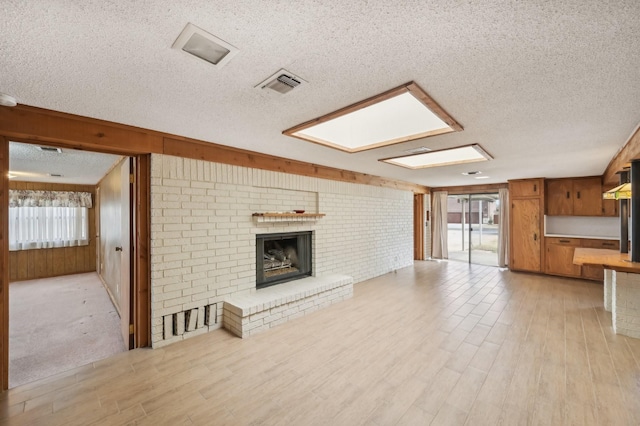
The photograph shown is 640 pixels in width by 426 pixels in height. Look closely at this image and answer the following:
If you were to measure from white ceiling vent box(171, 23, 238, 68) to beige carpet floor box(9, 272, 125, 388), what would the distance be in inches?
118

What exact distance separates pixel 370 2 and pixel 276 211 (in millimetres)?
3134

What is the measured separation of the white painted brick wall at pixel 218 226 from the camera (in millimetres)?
2816

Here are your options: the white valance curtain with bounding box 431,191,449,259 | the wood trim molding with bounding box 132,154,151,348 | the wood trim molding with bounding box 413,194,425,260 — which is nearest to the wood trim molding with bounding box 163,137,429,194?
the wood trim molding with bounding box 132,154,151,348

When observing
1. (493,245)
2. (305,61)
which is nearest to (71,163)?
(305,61)

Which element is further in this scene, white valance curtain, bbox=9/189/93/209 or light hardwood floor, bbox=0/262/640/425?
white valance curtain, bbox=9/189/93/209

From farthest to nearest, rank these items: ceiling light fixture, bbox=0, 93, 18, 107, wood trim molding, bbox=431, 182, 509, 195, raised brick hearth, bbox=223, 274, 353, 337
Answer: wood trim molding, bbox=431, 182, 509, 195, raised brick hearth, bbox=223, 274, 353, 337, ceiling light fixture, bbox=0, 93, 18, 107

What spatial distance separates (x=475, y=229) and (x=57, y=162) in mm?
12859

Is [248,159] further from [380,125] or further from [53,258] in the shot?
[53,258]

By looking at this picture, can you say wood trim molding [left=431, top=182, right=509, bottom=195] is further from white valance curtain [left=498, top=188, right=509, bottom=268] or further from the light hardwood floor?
the light hardwood floor

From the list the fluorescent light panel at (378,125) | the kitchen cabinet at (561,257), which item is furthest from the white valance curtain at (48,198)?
the kitchen cabinet at (561,257)

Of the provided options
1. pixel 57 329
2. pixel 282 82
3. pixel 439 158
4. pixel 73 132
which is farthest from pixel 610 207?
pixel 57 329

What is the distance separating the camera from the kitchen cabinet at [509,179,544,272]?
614 cm

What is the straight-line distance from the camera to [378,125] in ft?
9.92

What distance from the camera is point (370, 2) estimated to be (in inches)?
41.5
